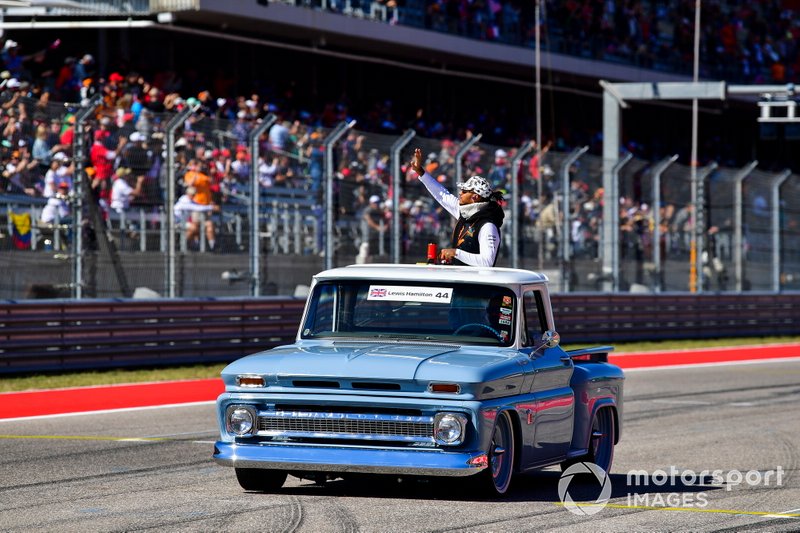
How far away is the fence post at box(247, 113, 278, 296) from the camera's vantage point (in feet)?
63.6

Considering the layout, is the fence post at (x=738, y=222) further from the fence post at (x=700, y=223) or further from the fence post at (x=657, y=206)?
the fence post at (x=657, y=206)

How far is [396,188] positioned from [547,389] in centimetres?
1257

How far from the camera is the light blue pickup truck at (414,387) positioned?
8.01 m

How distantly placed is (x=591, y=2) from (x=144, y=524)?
34.7 meters

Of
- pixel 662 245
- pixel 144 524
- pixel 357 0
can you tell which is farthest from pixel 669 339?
pixel 144 524

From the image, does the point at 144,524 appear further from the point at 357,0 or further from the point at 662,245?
the point at 357,0

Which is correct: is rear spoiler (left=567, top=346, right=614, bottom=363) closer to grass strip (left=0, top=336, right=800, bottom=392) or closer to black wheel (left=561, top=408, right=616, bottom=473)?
black wheel (left=561, top=408, right=616, bottom=473)

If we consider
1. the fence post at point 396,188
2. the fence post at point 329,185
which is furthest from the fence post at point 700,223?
the fence post at point 329,185

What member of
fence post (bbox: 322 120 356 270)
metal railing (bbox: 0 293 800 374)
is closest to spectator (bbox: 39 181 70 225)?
metal railing (bbox: 0 293 800 374)

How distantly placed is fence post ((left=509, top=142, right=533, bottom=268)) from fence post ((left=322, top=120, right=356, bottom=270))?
3753mm

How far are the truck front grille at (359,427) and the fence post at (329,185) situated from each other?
40.2ft

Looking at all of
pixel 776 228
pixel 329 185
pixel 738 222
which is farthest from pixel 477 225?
pixel 776 228

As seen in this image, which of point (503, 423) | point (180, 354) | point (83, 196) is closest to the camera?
point (503, 423)

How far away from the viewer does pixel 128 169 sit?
59.3 feet
